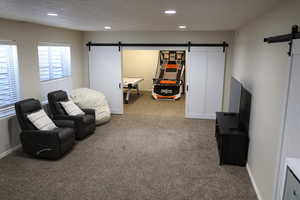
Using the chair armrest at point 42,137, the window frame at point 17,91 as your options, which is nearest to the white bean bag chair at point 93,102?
the window frame at point 17,91

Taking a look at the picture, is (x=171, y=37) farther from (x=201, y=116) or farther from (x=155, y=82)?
(x=155, y=82)

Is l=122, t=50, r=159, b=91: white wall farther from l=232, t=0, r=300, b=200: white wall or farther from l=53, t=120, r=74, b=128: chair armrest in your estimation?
l=232, t=0, r=300, b=200: white wall

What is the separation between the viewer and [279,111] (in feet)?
8.30

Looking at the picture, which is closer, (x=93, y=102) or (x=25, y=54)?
(x=25, y=54)

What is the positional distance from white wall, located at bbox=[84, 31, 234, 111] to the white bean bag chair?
1720mm

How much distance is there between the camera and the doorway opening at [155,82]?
8.02 meters

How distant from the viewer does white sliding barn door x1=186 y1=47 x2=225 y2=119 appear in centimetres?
661

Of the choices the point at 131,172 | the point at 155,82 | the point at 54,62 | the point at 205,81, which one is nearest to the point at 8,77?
the point at 54,62

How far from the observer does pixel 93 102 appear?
6.16 metres

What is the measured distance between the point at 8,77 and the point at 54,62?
161cm

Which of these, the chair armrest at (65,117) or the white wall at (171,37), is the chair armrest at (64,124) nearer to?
the chair armrest at (65,117)

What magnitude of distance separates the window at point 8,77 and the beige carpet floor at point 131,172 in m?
0.98

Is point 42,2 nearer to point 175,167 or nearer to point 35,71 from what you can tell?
point 35,71

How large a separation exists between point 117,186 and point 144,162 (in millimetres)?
839
